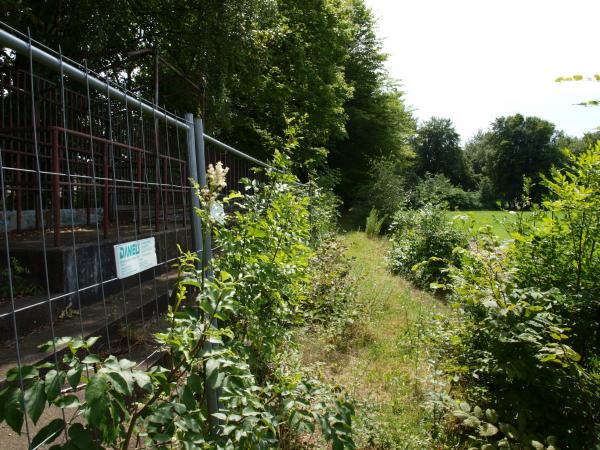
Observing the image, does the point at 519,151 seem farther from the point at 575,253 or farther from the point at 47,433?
the point at 47,433

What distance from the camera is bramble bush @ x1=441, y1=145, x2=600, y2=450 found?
7.04 feet

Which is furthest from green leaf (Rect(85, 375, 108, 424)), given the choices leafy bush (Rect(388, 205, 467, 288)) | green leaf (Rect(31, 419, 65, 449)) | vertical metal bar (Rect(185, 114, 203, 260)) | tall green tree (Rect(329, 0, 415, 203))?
tall green tree (Rect(329, 0, 415, 203))

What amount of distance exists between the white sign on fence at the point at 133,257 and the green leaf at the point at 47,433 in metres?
0.67

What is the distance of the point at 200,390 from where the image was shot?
4.27ft

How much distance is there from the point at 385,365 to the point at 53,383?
3.28 m

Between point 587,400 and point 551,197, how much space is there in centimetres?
159

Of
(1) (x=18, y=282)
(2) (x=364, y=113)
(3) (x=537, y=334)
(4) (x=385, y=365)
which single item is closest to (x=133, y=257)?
(1) (x=18, y=282)

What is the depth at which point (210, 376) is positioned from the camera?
133cm

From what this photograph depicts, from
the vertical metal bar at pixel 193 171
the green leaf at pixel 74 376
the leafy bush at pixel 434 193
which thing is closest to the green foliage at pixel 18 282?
the vertical metal bar at pixel 193 171

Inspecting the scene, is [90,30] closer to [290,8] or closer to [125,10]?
[125,10]

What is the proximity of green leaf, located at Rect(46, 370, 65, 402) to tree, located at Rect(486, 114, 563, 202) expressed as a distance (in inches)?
2262

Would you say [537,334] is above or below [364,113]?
below

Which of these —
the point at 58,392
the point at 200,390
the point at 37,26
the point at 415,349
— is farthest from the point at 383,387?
the point at 37,26

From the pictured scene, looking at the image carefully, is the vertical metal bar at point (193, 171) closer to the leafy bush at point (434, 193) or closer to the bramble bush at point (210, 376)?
the bramble bush at point (210, 376)
